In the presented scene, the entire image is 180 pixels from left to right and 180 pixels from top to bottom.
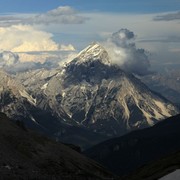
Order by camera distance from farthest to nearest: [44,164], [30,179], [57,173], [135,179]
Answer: [44,164]
[57,173]
[30,179]
[135,179]

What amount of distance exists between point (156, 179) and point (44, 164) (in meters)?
98.7

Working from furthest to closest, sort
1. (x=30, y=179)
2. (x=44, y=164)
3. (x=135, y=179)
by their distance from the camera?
(x=44, y=164) → (x=30, y=179) → (x=135, y=179)

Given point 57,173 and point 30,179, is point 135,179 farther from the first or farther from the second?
point 57,173

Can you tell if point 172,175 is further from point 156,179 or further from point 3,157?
point 3,157

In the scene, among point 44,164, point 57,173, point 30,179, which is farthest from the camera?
point 44,164

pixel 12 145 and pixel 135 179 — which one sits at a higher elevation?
pixel 135 179

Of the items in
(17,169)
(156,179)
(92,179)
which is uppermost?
(156,179)

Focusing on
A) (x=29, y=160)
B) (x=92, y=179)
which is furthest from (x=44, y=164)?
(x=92, y=179)

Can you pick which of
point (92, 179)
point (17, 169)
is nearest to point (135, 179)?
point (17, 169)

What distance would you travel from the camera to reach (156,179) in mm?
102312

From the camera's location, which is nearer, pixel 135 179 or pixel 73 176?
pixel 135 179

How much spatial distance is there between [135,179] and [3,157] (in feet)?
163

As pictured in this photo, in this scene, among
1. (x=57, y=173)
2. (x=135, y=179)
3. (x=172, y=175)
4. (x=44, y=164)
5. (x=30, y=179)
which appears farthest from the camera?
(x=44, y=164)

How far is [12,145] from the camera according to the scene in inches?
7810
